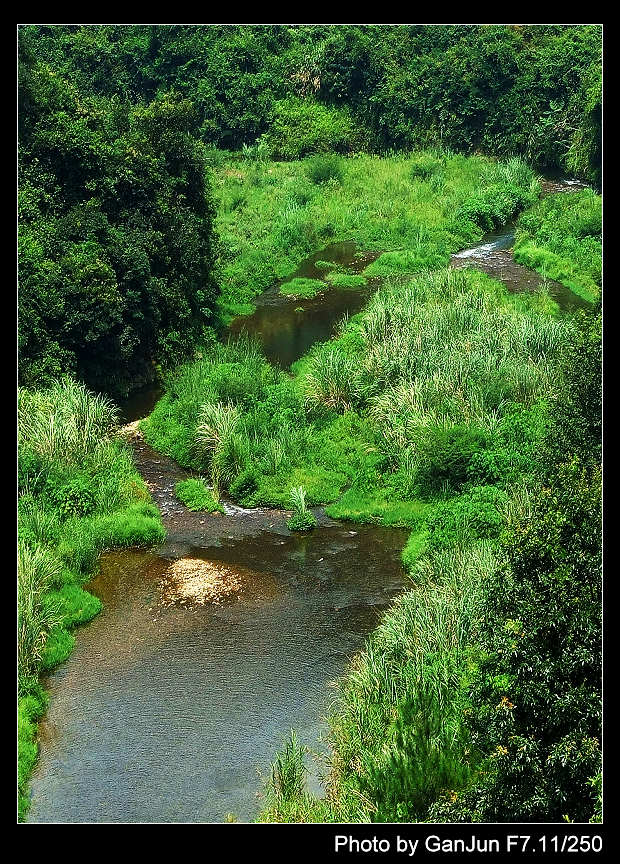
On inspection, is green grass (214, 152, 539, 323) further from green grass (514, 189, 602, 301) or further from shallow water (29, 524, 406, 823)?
shallow water (29, 524, 406, 823)

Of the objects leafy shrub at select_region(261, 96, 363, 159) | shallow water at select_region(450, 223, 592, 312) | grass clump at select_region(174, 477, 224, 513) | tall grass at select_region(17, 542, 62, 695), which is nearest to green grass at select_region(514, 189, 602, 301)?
shallow water at select_region(450, 223, 592, 312)

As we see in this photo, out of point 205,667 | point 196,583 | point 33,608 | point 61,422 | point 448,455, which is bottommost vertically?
point 196,583

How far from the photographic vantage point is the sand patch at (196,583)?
64.6 feet

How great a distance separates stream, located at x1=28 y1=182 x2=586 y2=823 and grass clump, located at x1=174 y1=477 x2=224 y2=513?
0.61 feet

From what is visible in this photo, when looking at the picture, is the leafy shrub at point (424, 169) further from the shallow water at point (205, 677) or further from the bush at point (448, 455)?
the shallow water at point (205, 677)

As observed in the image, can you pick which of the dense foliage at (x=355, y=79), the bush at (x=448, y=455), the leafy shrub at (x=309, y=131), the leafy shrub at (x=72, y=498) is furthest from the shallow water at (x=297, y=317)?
the dense foliage at (x=355, y=79)

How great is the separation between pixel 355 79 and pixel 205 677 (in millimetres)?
43132

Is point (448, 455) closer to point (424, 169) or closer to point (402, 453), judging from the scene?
point (402, 453)

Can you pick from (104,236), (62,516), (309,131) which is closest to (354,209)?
(309,131)

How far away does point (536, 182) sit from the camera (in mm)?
46125

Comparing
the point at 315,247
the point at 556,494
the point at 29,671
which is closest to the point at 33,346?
the point at 29,671

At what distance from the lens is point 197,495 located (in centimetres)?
2325

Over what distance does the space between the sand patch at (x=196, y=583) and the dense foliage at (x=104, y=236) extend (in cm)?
671

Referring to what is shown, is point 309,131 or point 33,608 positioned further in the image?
point 309,131
